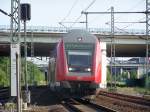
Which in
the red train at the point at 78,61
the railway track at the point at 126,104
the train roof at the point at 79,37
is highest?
the train roof at the point at 79,37

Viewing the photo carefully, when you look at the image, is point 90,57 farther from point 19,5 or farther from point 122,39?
point 122,39

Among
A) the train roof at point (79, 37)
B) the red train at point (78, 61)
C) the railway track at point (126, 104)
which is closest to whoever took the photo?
the railway track at point (126, 104)

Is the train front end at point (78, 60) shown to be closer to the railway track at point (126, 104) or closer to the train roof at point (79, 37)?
the train roof at point (79, 37)

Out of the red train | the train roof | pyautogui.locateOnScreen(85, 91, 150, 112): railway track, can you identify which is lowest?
pyautogui.locateOnScreen(85, 91, 150, 112): railway track

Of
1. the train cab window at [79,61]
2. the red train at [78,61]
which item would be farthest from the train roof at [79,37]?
the train cab window at [79,61]

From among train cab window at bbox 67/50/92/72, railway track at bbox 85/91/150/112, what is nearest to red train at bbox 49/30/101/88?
train cab window at bbox 67/50/92/72

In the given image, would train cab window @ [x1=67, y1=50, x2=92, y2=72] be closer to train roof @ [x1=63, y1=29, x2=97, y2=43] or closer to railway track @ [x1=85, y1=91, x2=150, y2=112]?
train roof @ [x1=63, y1=29, x2=97, y2=43]

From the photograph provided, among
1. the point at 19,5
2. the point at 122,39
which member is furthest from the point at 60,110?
the point at 122,39

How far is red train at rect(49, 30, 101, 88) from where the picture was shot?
84.6ft

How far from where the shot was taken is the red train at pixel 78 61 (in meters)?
25.8

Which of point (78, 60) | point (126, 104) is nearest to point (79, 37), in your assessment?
point (78, 60)

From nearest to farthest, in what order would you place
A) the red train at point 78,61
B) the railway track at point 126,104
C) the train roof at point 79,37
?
the railway track at point 126,104 < the red train at point 78,61 < the train roof at point 79,37

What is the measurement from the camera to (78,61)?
85.2 ft

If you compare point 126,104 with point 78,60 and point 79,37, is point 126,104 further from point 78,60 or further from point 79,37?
point 79,37
